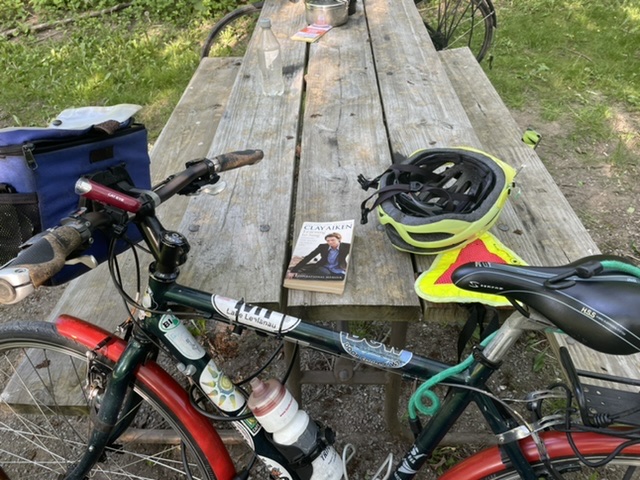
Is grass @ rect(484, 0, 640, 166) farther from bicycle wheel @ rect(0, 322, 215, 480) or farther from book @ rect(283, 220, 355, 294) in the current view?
bicycle wheel @ rect(0, 322, 215, 480)

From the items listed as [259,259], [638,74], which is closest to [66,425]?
[259,259]

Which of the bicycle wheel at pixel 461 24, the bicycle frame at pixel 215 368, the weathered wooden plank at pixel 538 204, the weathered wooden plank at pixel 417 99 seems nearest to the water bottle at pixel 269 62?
the weathered wooden plank at pixel 417 99

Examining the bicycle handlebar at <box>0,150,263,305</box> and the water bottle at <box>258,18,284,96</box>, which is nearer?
the bicycle handlebar at <box>0,150,263,305</box>

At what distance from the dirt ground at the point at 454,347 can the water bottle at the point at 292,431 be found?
0.66 m

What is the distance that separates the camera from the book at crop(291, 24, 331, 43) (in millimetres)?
2904

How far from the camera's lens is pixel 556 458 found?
1148 millimetres

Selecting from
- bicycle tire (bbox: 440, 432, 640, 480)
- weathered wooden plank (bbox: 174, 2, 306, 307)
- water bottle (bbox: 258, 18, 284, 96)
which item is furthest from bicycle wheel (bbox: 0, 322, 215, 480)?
water bottle (bbox: 258, 18, 284, 96)

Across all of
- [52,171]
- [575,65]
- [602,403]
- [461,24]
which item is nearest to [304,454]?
[602,403]

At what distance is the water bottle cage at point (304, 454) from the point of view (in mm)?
1411

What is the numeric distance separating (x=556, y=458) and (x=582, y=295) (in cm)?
45

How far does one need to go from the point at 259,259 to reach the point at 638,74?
4.47 m

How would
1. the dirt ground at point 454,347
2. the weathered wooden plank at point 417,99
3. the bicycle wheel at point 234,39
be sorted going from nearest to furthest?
the weathered wooden plank at point 417,99
the dirt ground at point 454,347
the bicycle wheel at point 234,39

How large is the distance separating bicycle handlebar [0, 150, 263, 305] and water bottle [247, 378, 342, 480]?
0.54 metres

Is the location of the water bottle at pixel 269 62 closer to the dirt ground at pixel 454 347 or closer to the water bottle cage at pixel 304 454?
the dirt ground at pixel 454 347
